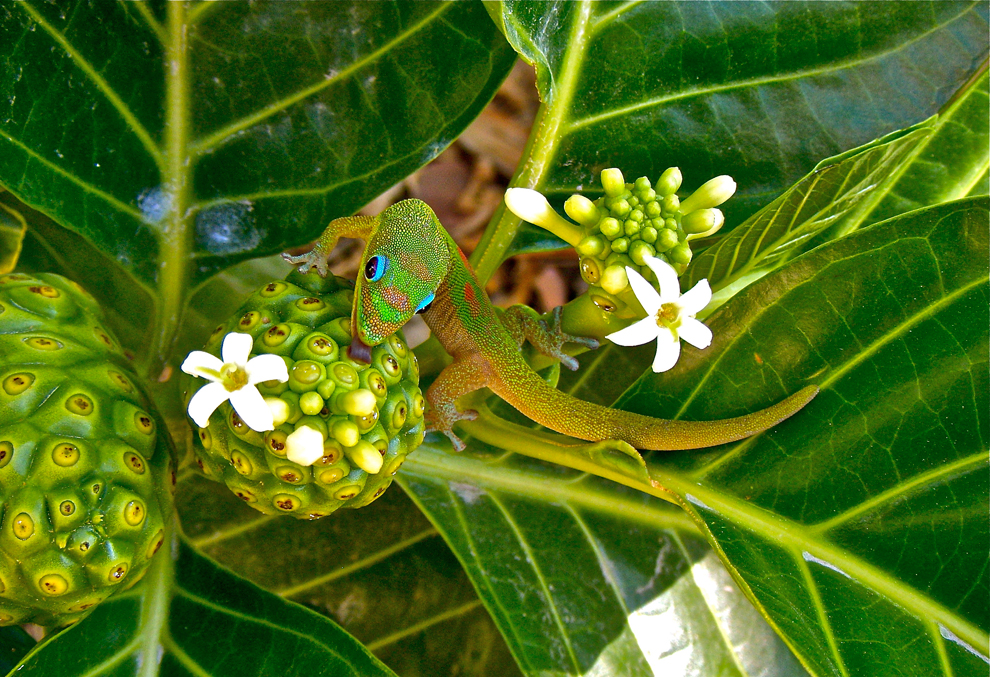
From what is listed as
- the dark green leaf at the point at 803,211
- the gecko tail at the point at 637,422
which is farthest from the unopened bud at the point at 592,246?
the gecko tail at the point at 637,422

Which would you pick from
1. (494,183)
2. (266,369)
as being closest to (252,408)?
(266,369)

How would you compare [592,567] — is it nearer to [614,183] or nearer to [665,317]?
[665,317]

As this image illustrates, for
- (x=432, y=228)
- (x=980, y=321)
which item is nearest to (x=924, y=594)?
(x=980, y=321)

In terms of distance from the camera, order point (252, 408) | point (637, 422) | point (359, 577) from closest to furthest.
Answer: point (252, 408), point (637, 422), point (359, 577)

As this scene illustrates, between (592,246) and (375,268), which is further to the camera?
(375,268)

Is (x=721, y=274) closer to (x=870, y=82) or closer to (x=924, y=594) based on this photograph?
(x=870, y=82)

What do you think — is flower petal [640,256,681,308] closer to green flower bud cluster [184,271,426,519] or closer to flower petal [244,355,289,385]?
green flower bud cluster [184,271,426,519]

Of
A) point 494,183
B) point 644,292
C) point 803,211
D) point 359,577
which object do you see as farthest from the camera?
point 494,183
